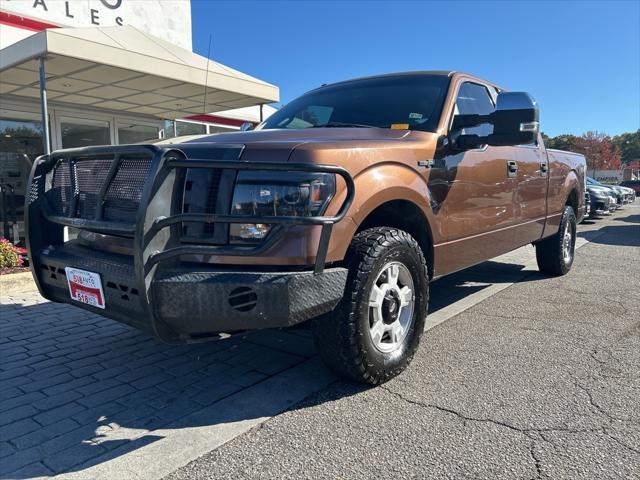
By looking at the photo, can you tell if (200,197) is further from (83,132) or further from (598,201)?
(598,201)

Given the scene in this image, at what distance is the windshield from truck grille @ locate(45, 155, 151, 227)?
1.57 m

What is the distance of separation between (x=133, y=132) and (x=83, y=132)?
1125 millimetres

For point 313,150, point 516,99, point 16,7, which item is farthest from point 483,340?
point 16,7

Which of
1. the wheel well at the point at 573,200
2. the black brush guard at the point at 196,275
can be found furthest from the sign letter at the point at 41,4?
the wheel well at the point at 573,200

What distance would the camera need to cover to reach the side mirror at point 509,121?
10.9ft

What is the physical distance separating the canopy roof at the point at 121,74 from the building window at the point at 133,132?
0.83 meters

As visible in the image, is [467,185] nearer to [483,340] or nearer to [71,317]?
[483,340]

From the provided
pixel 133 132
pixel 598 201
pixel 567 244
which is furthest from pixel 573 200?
pixel 598 201

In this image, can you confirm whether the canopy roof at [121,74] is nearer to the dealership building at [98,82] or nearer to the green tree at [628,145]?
the dealership building at [98,82]

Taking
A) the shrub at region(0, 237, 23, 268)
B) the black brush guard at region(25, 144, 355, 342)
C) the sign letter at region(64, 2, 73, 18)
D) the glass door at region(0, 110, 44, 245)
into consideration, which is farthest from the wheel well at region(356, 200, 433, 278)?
the sign letter at region(64, 2, 73, 18)

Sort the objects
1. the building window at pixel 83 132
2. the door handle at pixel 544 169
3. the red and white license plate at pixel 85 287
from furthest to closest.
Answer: the building window at pixel 83 132 → the door handle at pixel 544 169 → the red and white license plate at pixel 85 287

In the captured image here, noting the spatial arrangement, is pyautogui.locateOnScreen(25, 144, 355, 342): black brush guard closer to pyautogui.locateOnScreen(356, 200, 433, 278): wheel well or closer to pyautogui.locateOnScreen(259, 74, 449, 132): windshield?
pyautogui.locateOnScreen(356, 200, 433, 278): wheel well

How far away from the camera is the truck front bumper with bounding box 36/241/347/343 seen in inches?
89.7

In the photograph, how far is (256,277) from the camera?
2.29 m
